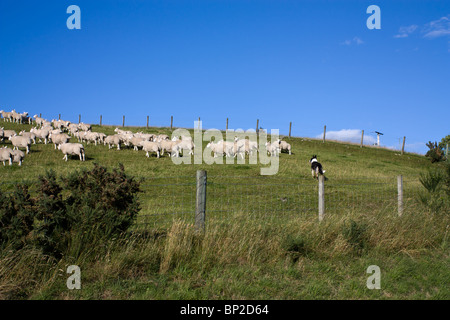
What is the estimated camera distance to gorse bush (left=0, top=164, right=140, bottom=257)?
579 cm

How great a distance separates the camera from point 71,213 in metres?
6.00

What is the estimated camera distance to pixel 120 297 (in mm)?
5207

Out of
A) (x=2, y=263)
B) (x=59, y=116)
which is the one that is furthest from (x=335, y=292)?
(x=59, y=116)

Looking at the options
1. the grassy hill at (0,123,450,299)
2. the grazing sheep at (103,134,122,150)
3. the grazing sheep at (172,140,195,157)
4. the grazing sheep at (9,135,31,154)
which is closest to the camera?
the grassy hill at (0,123,450,299)

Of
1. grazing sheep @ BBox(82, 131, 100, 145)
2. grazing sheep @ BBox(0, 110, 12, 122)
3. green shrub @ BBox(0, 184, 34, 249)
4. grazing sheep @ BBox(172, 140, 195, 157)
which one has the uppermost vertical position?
grazing sheep @ BBox(0, 110, 12, 122)

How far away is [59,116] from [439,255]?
77.0 metres

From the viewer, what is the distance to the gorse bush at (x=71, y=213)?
19.0 ft

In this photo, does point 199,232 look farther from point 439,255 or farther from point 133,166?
point 133,166

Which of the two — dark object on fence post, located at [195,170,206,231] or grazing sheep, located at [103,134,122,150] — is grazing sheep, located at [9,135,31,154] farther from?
dark object on fence post, located at [195,170,206,231]

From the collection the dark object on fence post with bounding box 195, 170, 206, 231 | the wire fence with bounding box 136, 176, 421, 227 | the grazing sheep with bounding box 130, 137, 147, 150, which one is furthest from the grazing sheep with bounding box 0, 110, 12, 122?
the dark object on fence post with bounding box 195, 170, 206, 231

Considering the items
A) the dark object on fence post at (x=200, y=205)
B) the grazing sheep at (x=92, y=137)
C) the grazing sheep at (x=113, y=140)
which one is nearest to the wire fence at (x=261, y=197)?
the dark object on fence post at (x=200, y=205)
